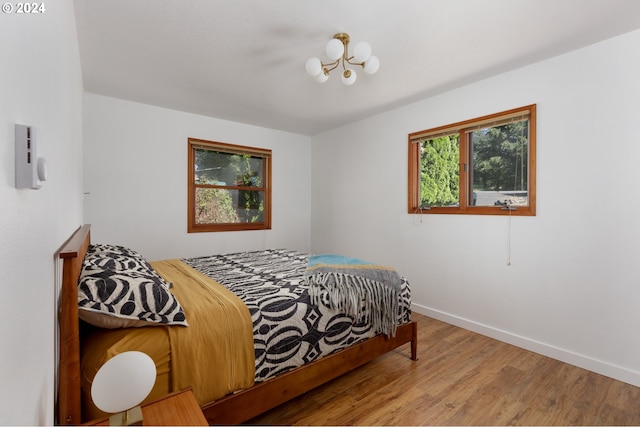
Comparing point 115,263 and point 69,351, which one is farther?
point 115,263

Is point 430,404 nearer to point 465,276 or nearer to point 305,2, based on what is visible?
point 465,276

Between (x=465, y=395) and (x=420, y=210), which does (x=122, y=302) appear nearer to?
(x=465, y=395)

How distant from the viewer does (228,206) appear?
4.27m

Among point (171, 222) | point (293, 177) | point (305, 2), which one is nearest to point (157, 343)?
point (305, 2)

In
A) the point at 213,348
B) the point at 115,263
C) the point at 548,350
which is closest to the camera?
the point at 213,348

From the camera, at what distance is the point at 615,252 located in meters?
2.17

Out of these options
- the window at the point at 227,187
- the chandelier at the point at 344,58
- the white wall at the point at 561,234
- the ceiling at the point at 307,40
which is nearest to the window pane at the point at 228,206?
the window at the point at 227,187

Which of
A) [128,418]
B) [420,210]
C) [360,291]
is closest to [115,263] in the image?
[128,418]

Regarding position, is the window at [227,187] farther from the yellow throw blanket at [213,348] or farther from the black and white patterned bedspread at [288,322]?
the yellow throw blanket at [213,348]

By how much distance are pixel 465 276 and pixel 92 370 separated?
3067 millimetres

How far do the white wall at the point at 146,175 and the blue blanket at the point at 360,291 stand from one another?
2.28 meters

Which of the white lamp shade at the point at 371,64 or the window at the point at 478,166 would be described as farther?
the window at the point at 478,166

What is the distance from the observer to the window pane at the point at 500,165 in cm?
269

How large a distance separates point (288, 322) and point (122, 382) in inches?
36.9
